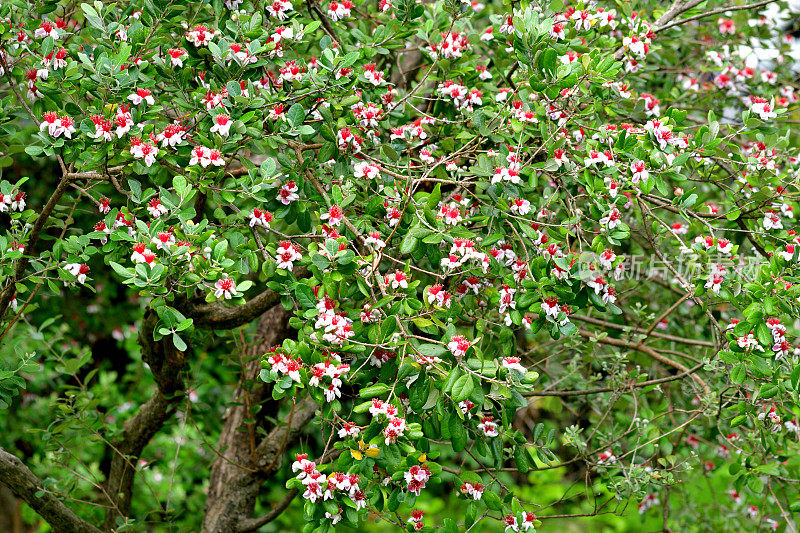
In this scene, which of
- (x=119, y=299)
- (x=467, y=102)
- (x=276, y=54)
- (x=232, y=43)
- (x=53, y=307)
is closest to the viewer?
(x=232, y=43)

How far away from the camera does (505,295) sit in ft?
5.67

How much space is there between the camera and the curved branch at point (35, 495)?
215 centimetres

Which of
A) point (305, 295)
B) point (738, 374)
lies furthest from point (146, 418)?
point (738, 374)

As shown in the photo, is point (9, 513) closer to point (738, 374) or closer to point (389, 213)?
point (389, 213)

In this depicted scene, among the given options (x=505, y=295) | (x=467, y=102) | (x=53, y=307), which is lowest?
(x=53, y=307)

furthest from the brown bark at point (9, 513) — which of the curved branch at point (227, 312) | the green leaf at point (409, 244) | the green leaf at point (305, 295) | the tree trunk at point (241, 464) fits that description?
the green leaf at point (409, 244)

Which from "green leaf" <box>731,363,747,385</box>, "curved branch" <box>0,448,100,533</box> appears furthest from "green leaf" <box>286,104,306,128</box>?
"curved branch" <box>0,448,100,533</box>

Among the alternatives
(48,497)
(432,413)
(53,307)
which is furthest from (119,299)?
(432,413)

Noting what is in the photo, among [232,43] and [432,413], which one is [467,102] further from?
[432,413]

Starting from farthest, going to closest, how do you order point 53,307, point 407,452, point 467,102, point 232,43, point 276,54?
point 53,307 < point 467,102 < point 276,54 < point 232,43 < point 407,452

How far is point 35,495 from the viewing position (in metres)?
2.18

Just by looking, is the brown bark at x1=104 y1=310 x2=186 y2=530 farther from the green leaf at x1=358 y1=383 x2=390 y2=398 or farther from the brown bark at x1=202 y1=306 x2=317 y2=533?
the green leaf at x1=358 y1=383 x2=390 y2=398

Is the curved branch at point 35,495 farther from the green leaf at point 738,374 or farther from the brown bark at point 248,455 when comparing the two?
the green leaf at point 738,374

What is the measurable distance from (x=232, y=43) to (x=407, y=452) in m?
1.02
